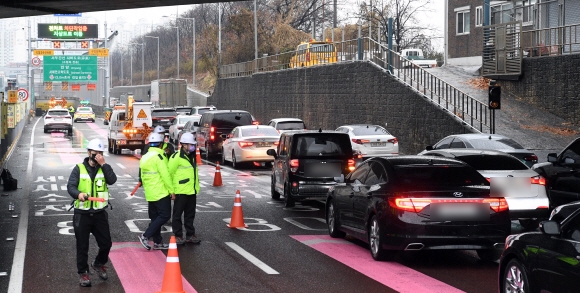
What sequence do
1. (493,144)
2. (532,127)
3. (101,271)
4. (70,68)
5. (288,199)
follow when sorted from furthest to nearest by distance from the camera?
(70,68) < (532,127) < (493,144) < (288,199) < (101,271)

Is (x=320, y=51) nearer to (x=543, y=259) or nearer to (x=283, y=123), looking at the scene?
(x=283, y=123)

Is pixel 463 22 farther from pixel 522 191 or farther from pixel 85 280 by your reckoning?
pixel 85 280

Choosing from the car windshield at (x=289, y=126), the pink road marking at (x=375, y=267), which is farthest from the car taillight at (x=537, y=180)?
the car windshield at (x=289, y=126)

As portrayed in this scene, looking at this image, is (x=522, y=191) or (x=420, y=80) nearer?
(x=522, y=191)

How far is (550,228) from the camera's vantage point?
7594mm

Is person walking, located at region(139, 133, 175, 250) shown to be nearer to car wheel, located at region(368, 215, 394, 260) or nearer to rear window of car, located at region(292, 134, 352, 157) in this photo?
car wheel, located at region(368, 215, 394, 260)

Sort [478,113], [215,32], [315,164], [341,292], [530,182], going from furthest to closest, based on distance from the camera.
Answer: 1. [215,32]
2. [478,113]
3. [315,164]
4. [530,182]
5. [341,292]

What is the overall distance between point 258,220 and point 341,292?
703 centimetres

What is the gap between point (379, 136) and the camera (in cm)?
3147

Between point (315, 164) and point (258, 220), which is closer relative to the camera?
point (258, 220)

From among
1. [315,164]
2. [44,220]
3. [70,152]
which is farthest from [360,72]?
[44,220]

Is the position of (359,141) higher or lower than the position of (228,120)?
lower

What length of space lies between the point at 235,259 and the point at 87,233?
2.48 m

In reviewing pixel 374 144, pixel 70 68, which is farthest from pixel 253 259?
pixel 70 68
